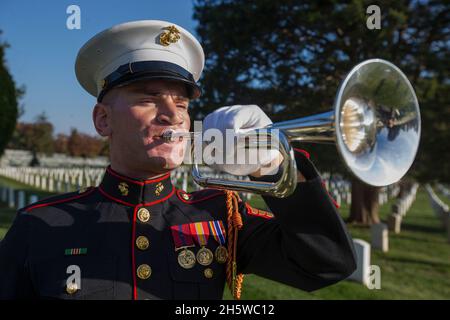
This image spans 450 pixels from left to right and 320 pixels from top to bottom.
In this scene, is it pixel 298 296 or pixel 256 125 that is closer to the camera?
pixel 256 125

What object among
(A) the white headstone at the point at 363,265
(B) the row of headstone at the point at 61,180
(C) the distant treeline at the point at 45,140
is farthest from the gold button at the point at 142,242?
(C) the distant treeline at the point at 45,140

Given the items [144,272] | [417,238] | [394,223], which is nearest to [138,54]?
[144,272]

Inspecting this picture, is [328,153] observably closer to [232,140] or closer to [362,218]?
[362,218]

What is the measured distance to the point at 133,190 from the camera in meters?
2.05

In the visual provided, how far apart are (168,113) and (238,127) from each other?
341mm

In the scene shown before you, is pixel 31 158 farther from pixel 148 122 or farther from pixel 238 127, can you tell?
pixel 238 127

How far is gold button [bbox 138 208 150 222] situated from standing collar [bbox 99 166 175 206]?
4cm

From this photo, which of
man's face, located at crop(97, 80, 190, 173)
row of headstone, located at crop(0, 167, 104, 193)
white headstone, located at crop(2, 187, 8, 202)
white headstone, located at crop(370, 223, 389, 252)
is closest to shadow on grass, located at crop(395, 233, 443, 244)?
white headstone, located at crop(370, 223, 389, 252)

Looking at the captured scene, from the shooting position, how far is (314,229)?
5.57 ft

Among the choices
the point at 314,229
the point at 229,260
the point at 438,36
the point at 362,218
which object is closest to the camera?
the point at 314,229

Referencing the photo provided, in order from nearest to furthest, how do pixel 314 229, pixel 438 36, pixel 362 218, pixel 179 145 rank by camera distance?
pixel 314 229 < pixel 179 145 < pixel 438 36 < pixel 362 218

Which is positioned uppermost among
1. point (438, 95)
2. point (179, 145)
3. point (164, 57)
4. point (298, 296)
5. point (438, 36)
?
point (438, 36)
